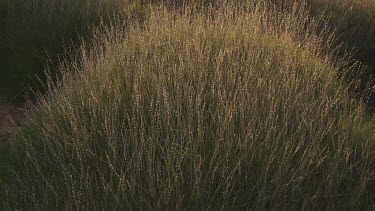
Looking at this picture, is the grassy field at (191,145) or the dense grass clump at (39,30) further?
the dense grass clump at (39,30)

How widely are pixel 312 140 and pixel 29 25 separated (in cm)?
386

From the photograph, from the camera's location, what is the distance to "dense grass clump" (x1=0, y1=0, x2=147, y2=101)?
5.17m

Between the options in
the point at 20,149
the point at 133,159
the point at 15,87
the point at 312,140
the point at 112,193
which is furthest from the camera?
the point at 15,87

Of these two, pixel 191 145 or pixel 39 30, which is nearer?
pixel 191 145

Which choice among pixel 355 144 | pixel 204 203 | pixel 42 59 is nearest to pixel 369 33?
pixel 355 144

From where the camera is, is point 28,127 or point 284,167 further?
point 28,127

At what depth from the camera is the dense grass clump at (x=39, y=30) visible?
5172 millimetres

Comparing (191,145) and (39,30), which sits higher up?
(191,145)

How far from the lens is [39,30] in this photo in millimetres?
5578

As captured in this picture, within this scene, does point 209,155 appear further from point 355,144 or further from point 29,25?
point 29,25

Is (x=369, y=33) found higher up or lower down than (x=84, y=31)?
lower down

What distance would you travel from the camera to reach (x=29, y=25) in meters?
5.66

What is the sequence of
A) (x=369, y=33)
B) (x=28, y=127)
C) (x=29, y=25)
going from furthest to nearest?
1. (x=369, y=33)
2. (x=29, y=25)
3. (x=28, y=127)

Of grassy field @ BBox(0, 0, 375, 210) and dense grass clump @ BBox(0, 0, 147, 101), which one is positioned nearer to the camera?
grassy field @ BBox(0, 0, 375, 210)
